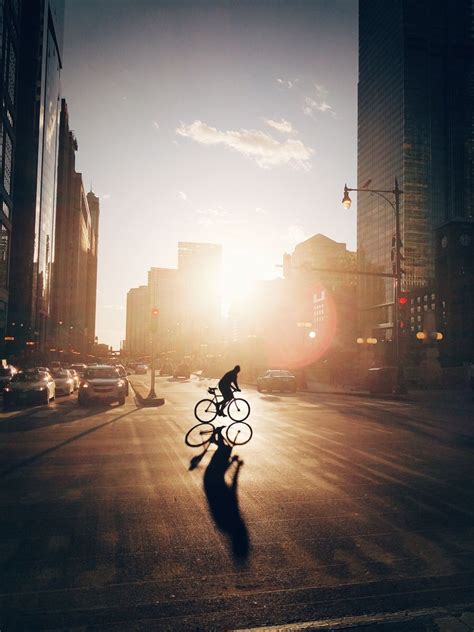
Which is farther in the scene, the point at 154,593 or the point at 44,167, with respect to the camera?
the point at 44,167

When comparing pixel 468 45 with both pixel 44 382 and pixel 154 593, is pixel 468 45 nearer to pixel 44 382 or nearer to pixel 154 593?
pixel 44 382

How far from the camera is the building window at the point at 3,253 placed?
60344 mm

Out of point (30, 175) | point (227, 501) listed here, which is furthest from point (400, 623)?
point (30, 175)

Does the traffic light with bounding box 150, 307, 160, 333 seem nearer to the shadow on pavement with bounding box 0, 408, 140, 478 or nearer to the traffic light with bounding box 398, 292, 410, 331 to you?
the shadow on pavement with bounding box 0, 408, 140, 478

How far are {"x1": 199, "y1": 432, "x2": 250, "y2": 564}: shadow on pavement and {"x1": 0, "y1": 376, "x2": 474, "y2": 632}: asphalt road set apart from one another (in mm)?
26

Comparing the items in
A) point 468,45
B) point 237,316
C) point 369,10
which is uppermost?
point 369,10

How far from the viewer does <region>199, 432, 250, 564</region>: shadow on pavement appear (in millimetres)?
5211

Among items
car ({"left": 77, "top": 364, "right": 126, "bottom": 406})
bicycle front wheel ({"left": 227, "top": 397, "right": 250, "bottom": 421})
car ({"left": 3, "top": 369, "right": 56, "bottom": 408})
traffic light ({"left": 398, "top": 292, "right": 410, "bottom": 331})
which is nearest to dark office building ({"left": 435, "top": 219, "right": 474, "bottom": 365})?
traffic light ({"left": 398, "top": 292, "right": 410, "bottom": 331})

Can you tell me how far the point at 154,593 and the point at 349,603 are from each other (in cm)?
153

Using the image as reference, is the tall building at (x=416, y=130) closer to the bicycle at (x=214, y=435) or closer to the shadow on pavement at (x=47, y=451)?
the bicycle at (x=214, y=435)

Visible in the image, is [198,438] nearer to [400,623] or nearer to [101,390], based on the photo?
[400,623]

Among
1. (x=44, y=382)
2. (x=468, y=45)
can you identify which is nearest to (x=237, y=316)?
(x=468, y=45)

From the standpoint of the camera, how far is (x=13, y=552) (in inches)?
193

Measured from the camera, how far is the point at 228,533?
5527 mm
